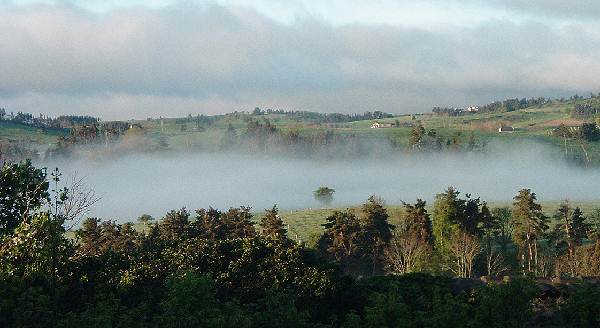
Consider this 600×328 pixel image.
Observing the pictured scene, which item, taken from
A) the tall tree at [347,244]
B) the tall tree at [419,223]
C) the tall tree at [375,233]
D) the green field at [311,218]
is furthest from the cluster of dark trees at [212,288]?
the green field at [311,218]

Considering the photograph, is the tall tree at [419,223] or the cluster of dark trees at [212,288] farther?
the tall tree at [419,223]

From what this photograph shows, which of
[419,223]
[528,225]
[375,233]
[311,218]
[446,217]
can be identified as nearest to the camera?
[375,233]

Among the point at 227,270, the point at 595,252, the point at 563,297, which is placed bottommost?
→ the point at 595,252

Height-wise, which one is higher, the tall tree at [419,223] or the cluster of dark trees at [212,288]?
the cluster of dark trees at [212,288]

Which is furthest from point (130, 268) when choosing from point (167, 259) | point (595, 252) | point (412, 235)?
point (595, 252)

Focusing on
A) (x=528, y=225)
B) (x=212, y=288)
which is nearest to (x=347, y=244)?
(x=528, y=225)

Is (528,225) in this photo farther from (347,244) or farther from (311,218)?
(311,218)

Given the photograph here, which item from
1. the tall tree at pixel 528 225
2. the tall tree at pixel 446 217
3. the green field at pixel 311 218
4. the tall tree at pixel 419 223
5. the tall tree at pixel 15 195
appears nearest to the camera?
the tall tree at pixel 15 195

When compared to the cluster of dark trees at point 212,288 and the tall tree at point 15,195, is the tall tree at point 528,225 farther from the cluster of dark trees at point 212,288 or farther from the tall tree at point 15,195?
the tall tree at point 15,195

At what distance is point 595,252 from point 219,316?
67.4 meters

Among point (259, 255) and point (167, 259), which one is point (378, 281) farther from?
point (167, 259)

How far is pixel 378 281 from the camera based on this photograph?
41.4 m

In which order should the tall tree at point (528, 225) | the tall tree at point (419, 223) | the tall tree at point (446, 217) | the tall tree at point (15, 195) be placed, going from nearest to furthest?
1. the tall tree at point (15, 195)
2. the tall tree at point (446, 217)
3. the tall tree at point (419, 223)
4. the tall tree at point (528, 225)

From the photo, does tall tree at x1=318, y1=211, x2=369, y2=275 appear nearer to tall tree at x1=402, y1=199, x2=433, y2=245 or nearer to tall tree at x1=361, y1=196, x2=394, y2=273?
tall tree at x1=361, y1=196, x2=394, y2=273
